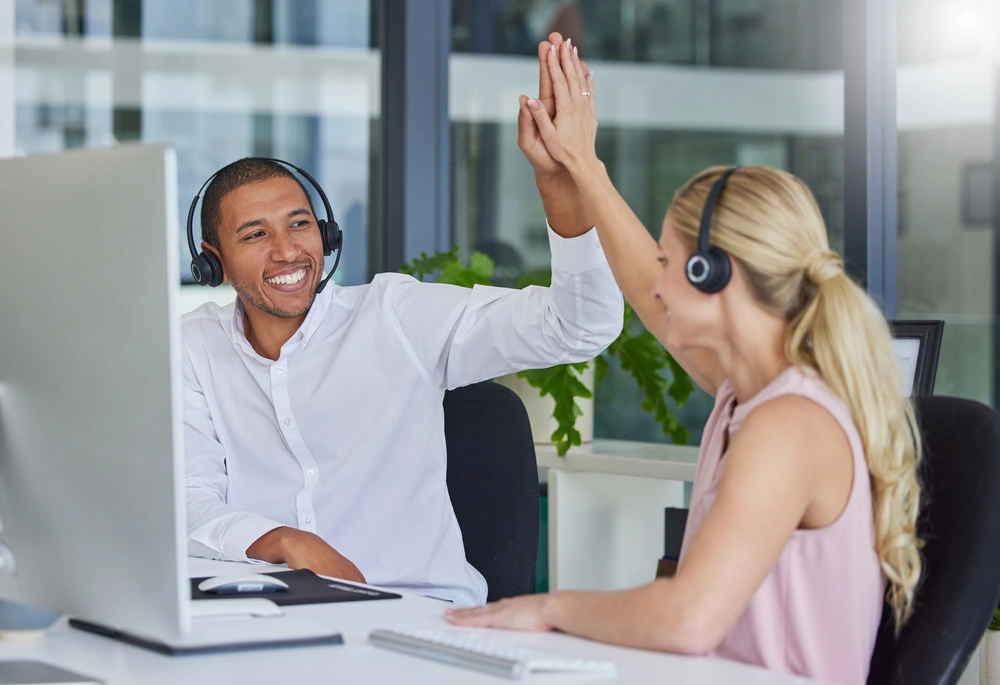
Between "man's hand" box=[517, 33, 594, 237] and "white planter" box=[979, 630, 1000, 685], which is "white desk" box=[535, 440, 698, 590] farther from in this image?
"man's hand" box=[517, 33, 594, 237]

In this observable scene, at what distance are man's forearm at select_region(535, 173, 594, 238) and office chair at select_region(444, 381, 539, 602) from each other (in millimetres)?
334

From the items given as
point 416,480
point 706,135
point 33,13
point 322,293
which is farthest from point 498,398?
point 33,13

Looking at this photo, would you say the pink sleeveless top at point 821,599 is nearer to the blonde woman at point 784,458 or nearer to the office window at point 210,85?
the blonde woman at point 784,458

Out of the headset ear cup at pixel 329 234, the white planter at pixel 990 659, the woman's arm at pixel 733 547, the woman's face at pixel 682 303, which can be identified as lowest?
the white planter at pixel 990 659

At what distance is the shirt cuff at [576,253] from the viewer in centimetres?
191

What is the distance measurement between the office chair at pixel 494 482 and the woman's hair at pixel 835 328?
0.77 metres

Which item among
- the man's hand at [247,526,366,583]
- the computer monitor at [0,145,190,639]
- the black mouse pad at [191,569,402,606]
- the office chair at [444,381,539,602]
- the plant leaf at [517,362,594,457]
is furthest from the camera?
the plant leaf at [517,362,594,457]

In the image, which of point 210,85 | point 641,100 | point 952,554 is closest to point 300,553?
point 952,554

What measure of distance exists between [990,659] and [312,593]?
135 cm

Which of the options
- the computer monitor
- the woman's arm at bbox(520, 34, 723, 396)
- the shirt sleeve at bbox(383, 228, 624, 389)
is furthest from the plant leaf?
the computer monitor

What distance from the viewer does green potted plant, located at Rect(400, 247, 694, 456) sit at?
2.93m

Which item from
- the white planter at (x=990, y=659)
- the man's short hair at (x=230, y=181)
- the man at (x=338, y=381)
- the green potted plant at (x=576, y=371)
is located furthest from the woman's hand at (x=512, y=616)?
the green potted plant at (x=576, y=371)

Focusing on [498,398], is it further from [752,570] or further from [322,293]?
[752,570]

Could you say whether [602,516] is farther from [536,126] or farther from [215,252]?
[536,126]
